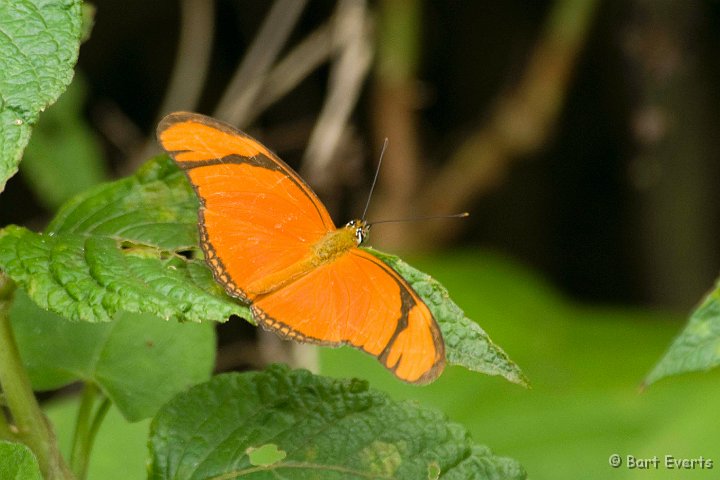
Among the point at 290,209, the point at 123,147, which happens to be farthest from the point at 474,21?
the point at 290,209

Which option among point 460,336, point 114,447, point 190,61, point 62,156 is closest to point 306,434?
point 460,336

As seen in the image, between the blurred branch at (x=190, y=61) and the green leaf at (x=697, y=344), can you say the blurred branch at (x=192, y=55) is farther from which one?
the green leaf at (x=697, y=344)

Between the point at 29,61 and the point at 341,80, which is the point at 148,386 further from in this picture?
the point at 341,80

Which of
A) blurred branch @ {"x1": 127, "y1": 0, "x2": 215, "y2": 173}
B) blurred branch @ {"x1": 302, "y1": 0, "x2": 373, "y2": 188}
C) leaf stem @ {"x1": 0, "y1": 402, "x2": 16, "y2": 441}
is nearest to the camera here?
leaf stem @ {"x1": 0, "y1": 402, "x2": 16, "y2": 441}

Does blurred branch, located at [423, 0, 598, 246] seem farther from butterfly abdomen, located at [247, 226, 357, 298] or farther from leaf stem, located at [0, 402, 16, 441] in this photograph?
leaf stem, located at [0, 402, 16, 441]

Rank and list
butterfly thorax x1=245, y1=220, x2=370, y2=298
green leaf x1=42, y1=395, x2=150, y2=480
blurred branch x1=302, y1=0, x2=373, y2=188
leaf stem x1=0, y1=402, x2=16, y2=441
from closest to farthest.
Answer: leaf stem x1=0, y1=402, x2=16, y2=441 < butterfly thorax x1=245, y1=220, x2=370, y2=298 < green leaf x1=42, y1=395, x2=150, y2=480 < blurred branch x1=302, y1=0, x2=373, y2=188

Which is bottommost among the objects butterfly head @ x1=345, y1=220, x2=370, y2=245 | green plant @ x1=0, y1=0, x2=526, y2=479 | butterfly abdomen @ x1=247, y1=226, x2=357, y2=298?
green plant @ x1=0, y1=0, x2=526, y2=479

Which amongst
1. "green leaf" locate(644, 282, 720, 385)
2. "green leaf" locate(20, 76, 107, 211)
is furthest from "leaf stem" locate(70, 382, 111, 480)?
"green leaf" locate(20, 76, 107, 211)

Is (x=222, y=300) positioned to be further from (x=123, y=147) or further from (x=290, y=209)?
(x=123, y=147)
